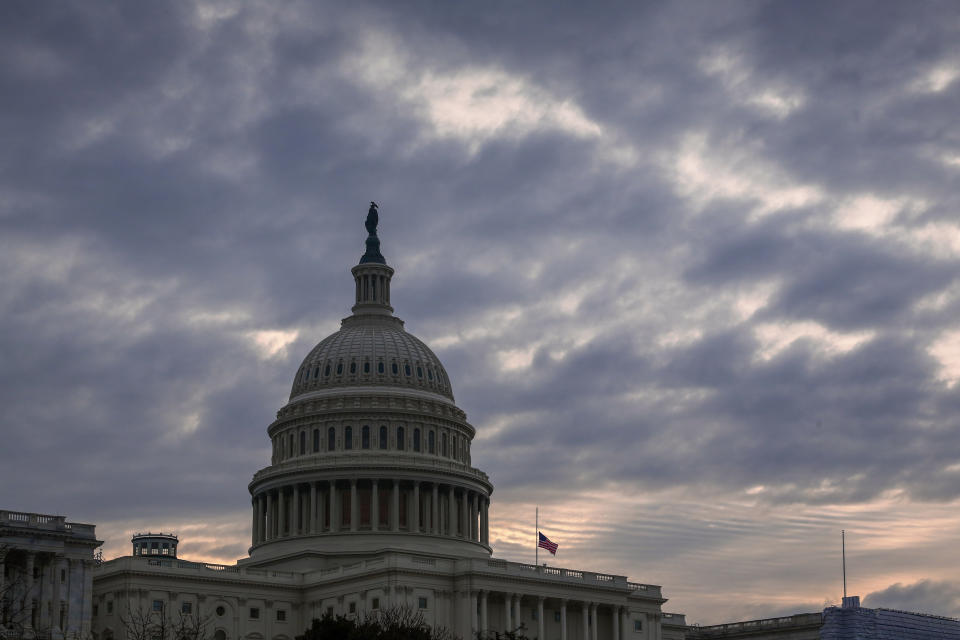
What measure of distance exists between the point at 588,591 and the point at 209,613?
3599 cm

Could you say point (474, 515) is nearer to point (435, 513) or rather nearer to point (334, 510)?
point (435, 513)

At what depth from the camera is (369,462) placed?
164500mm

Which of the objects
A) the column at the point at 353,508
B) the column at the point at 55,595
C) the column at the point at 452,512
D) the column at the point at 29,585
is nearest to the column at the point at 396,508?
the column at the point at 353,508

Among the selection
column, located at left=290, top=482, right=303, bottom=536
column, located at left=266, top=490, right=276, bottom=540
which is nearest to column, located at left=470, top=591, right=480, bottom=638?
column, located at left=290, top=482, right=303, bottom=536

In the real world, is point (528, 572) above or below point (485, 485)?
below

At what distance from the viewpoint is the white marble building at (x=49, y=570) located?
118 metres

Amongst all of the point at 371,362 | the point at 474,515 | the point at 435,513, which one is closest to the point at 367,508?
the point at 435,513

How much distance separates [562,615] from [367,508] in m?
28.9

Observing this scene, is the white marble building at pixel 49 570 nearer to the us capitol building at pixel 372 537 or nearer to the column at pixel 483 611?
the us capitol building at pixel 372 537

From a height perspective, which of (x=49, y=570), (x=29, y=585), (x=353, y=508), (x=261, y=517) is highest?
(x=261, y=517)

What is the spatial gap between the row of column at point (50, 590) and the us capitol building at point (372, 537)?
28.1ft

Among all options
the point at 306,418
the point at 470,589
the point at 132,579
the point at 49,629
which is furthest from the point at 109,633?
the point at 306,418

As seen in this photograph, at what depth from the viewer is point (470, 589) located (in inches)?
5487

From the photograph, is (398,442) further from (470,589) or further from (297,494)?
(470,589)
